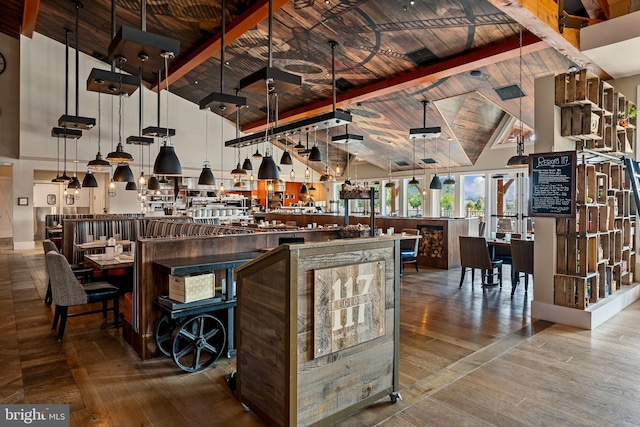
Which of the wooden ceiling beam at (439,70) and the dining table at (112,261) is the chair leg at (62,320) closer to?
the dining table at (112,261)

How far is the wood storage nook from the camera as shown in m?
2.19

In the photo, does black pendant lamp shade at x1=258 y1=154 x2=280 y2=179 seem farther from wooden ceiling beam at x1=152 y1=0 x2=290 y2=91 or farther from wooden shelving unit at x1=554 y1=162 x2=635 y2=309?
wooden shelving unit at x1=554 y1=162 x2=635 y2=309

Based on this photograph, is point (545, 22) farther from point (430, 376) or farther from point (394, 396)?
point (394, 396)

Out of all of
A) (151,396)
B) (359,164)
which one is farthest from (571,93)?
(359,164)

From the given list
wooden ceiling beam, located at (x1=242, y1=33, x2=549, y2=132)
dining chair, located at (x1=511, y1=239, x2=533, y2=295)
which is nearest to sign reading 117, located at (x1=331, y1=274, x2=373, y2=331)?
dining chair, located at (x1=511, y1=239, x2=533, y2=295)

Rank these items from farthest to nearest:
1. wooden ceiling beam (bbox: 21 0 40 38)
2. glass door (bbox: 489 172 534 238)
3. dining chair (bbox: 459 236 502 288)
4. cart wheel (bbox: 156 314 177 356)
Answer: glass door (bbox: 489 172 534 238)
wooden ceiling beam (bbox: 21 0 40 38)
dining chair (bbox: 459 236 502 288)
cart wheel (bbox: 156 314 177 356)

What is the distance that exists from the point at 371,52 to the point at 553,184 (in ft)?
13.7

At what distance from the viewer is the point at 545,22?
4.07m

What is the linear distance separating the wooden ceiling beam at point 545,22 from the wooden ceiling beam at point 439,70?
2.61 feet

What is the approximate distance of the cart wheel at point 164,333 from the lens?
3611 mm

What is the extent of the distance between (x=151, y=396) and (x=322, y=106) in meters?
8.41

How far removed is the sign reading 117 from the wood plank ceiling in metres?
4.15

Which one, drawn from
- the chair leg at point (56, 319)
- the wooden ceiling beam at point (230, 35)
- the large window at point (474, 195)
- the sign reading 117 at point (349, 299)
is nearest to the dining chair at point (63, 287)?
the chair leg at point (56, 319)

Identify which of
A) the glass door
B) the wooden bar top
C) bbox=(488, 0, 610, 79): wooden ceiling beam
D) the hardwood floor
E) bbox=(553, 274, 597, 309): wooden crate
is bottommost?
the hardwood floor
